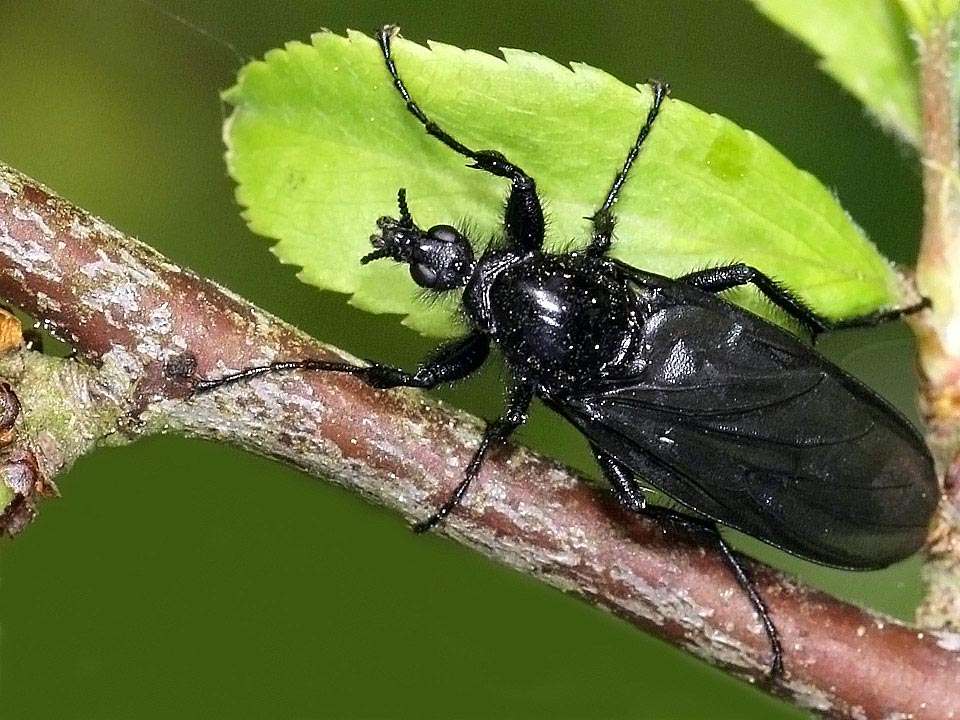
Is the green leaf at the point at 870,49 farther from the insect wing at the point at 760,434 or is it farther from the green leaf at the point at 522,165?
the insect wing at the point at 760,434

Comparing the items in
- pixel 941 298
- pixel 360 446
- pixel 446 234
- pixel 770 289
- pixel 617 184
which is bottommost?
pixel 360 446

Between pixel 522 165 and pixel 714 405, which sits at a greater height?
pixel 522 165

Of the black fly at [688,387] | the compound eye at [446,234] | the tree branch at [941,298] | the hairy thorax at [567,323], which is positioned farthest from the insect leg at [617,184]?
the tree branch at [941,298]

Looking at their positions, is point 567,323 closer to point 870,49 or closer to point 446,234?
point 446,234


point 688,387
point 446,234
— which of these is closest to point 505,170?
point 446,234

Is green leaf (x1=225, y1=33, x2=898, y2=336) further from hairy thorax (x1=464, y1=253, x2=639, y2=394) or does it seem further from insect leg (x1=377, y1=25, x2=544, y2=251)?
hairy thorax (x1=464, y1=253, x2=639, y2=394)

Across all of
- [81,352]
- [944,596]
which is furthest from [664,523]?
[81,352]

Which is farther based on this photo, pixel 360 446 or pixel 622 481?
pixel 622 481
